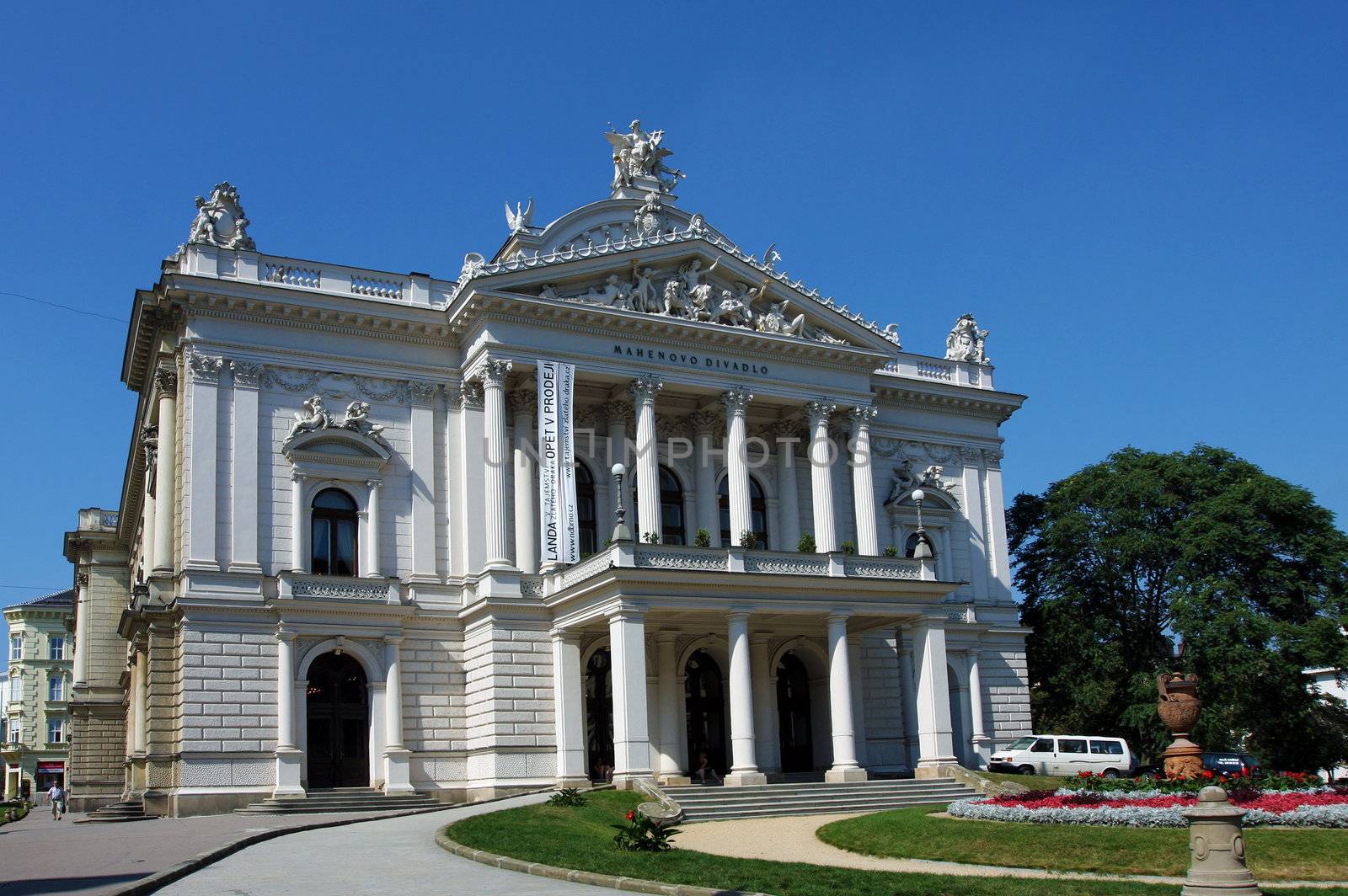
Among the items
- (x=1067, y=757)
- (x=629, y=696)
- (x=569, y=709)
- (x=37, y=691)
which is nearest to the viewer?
(x=629, y=696)

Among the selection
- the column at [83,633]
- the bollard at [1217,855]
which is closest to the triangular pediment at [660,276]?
the bollard at [1217,855]

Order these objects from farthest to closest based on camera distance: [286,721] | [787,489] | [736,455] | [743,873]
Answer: [787,489]
[736,455]
[286,721]
[743,873]

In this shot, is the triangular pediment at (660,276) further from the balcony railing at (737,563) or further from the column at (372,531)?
the balcony railing at (737,563)

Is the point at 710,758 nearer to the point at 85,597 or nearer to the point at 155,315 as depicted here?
the point at 155,315

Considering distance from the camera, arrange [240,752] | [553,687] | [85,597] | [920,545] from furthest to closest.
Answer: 1. [85,597]
2. [920,545]
3. [553,687]
4. [240,752]

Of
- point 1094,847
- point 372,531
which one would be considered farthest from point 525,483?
point 1094,847

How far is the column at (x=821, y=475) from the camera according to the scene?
4669 centimetres

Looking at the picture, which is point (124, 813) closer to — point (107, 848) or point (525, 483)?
point (107, 848)

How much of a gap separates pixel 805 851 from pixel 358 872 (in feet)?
30.3

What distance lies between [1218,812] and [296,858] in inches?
568

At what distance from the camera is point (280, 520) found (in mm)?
40875

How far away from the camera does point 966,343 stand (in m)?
56.9

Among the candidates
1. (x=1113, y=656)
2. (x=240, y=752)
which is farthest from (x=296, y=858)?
(x=1113, y=656)

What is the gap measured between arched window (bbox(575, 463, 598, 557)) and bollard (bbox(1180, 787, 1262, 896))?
3080 centimetres
